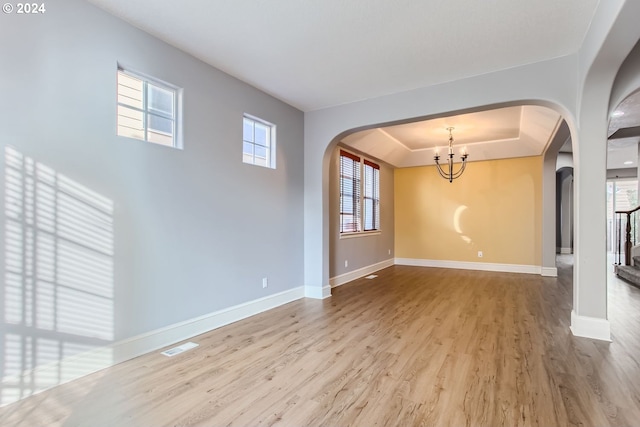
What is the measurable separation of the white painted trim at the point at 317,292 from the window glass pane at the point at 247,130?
2359mm

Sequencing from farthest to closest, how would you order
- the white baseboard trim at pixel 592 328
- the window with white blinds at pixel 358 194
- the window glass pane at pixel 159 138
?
the window with white blinds at pixel 358 194
the white baseboard trim at pixel 592 328
the window glass pane at pixel 159 138

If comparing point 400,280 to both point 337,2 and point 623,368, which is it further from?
point 337,2

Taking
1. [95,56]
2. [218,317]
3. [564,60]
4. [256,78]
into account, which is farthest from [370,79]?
[218,317]

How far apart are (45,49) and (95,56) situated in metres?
0.33

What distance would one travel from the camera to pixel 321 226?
4.82 m

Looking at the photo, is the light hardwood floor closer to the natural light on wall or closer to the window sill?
the natural light on wall

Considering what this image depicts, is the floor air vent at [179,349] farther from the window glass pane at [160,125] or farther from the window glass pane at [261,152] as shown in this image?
the window glass pane at [261,152]

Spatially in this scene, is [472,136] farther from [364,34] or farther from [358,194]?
[364,34]

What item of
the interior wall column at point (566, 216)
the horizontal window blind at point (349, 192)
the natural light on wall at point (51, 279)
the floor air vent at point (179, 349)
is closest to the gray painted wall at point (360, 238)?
the horizontal window blind at point (349, 192)

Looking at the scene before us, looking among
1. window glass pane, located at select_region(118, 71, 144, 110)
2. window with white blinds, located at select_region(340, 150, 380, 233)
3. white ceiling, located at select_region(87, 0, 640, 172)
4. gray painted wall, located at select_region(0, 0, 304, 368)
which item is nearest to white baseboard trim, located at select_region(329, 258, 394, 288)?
window with white blinds, located at select_region(340, 150, 380, 233)

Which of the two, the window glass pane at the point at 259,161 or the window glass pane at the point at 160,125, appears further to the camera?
the window glass pane at the point at 259,161

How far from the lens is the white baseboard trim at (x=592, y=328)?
3.09 metres

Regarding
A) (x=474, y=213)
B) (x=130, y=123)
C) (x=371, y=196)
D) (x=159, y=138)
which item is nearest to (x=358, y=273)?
(x=371, y=196)

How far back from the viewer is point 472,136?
6301mm
